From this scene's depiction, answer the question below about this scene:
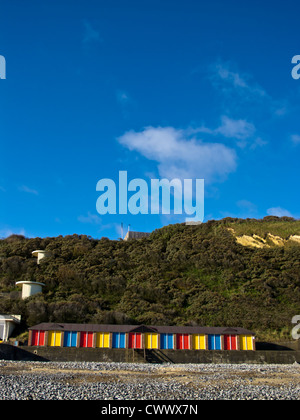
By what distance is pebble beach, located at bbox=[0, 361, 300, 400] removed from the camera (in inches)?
565

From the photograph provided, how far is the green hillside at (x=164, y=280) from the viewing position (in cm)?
4019

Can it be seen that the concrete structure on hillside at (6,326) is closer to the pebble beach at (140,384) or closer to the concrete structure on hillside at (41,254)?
the pebble beach at (140,384)

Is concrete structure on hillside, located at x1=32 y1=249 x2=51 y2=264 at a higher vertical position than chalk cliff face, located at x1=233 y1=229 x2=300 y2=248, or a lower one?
lower

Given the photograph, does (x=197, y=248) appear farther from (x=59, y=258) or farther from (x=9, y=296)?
(x=9, y=296)

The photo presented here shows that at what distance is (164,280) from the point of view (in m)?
50.9

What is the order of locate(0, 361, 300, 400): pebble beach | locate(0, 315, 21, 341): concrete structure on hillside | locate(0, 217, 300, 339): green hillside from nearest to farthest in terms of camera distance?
locate(0, 361, 300, 400): pebble beach, locate(0, 315, 21, 341): concrete structure on hillside, locate(0, 217, 300, 339): green hillside

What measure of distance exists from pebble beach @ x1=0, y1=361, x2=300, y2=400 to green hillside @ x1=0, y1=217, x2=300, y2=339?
53.6 feet

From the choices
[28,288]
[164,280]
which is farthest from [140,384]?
[164,280]

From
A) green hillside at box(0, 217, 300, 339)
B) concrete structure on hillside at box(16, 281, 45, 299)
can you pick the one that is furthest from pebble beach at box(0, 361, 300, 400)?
concrete structure on hillside at box(16, 281, 45, 299)

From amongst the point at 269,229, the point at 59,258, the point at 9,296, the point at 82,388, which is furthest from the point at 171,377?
the point at 269,229

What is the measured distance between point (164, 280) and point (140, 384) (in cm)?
3399

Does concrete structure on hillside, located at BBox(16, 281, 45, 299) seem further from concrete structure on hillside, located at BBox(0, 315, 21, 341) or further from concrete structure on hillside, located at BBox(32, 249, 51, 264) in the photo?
concrete structure on hillside, located at BBox(32, 249, 51, 264)

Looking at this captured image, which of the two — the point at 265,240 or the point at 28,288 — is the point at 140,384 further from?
the point at 265,240

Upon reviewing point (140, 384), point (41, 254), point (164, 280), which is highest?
point (41, 254)
